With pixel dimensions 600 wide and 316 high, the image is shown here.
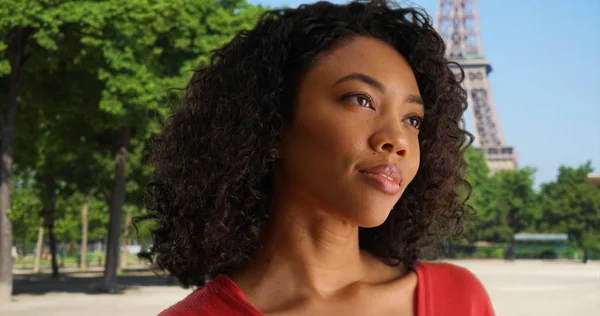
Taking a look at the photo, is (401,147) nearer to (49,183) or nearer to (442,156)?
(442,156)

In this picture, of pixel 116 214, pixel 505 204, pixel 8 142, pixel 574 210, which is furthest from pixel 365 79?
pixel 505 204

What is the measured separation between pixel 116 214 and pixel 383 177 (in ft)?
84.1

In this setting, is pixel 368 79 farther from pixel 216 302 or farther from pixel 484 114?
pixel 484 114

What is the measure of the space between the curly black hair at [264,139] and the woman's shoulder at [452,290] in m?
0.12

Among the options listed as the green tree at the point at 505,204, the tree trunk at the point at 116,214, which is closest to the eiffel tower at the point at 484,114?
the green tree at the point at 505,204

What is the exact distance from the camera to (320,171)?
80.4 inches

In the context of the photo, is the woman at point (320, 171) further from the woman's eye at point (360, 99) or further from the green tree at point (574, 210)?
the green tree at point (574, 210)

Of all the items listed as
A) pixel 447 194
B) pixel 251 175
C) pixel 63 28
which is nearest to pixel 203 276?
pixel 251 175

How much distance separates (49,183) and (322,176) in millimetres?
31868

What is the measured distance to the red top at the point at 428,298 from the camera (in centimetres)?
212

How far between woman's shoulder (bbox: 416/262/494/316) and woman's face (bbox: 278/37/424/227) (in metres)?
0.30

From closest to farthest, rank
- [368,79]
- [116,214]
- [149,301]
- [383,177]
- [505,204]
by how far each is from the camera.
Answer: [383,177] → [368,79] → [149,301] → [116,214] → [505,204]

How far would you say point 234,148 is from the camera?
223cm

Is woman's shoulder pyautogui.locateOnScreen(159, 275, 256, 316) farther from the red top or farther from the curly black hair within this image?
the curly black hair
